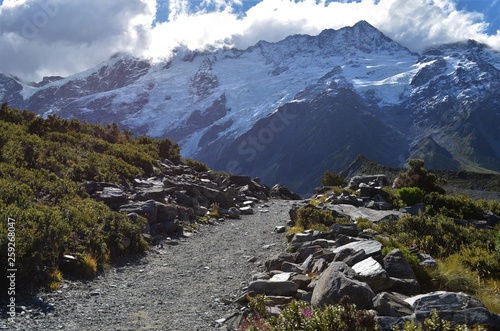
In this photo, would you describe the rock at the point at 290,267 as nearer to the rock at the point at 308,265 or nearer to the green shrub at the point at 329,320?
the rock at the point at 308,265

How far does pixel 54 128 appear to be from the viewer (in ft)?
96.4

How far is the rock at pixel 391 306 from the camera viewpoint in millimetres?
7395

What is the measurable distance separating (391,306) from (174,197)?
18438 millimetres

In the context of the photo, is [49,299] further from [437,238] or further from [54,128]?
[54,128]

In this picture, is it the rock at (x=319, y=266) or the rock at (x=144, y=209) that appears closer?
the rock at (x=319, y=266)

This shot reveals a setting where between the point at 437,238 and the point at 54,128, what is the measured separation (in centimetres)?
2499

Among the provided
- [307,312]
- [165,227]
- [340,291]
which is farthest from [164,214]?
[307,312]

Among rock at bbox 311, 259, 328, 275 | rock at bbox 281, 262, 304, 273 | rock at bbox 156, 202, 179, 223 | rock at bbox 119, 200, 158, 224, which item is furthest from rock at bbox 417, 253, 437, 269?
rock at bbox 156, 202, 179, 223

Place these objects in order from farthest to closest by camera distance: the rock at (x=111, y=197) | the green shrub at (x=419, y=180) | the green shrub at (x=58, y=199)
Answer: the green shrub at (x=419, y=180)
the rock at (x=111, y=197)
the green shrub at (x=58, y=199)

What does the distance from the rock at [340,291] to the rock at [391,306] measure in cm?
18

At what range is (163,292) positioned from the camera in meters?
11.3

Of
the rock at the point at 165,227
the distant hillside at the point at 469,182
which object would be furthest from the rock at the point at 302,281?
the distant hillside at the point at 469,182

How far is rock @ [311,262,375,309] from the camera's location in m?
7.74

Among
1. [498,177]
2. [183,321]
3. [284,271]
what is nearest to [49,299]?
[183,321]
